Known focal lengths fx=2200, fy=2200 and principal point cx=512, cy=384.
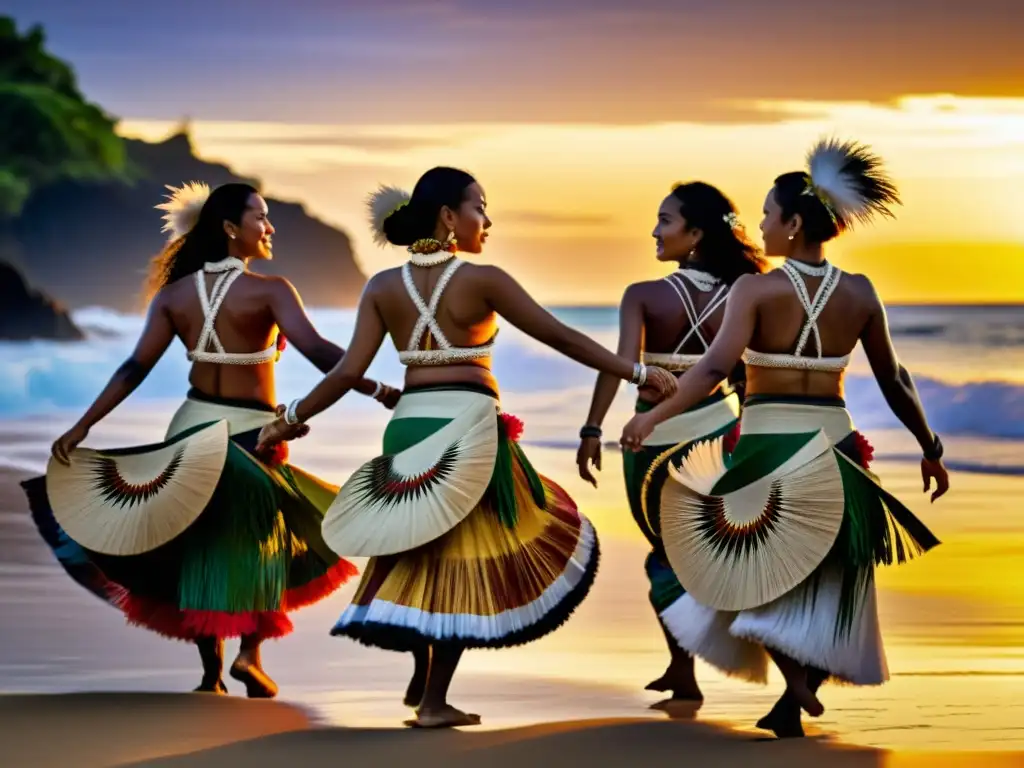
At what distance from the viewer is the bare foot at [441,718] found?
6391 mm

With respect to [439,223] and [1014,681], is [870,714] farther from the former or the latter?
[439,223]

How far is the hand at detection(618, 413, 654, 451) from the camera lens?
626cm

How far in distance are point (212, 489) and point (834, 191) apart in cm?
221

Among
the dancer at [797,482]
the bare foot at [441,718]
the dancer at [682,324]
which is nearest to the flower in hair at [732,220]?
the dancer at [682,324]

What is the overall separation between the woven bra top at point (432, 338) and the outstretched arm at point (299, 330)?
1.41ft

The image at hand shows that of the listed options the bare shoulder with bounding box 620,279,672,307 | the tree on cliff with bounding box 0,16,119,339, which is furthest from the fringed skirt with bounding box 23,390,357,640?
the tree on cliff with bounding box 0,16,119,339

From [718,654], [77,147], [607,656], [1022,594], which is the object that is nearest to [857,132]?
[77,147]

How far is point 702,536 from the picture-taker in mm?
6285

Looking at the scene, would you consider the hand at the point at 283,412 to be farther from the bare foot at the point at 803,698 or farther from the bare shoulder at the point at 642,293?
the bare foot at the point at 803,698

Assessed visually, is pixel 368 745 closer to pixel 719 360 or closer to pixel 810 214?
pixel 719 360

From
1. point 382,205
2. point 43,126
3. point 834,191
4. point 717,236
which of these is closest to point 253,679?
point 382,205

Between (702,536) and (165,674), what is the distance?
247cm

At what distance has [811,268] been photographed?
6309 millimetres

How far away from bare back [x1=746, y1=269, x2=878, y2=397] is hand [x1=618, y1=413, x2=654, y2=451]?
1.23 ft
